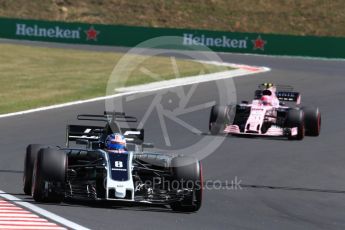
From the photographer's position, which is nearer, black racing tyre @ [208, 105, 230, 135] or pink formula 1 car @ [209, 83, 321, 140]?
pink formula 1 car @ [209, 83, 321, 140]

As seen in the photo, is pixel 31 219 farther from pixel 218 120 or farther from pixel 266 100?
pixel 266 100

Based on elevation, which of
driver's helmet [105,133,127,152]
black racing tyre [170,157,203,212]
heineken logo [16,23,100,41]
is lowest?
black racing tyre [170,157,203,212]

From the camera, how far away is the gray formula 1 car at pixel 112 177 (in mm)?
13688

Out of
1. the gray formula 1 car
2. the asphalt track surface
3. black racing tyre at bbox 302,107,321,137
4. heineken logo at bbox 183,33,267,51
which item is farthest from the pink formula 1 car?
heineken logo at bbox 183,33,267,51

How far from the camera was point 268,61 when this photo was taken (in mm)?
49188

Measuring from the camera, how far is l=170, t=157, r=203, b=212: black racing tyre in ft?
45.5

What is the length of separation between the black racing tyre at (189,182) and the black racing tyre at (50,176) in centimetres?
164

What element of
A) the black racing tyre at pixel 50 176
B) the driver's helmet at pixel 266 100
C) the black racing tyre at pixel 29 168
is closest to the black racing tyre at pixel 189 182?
the black racing tyre at pixel 50 176

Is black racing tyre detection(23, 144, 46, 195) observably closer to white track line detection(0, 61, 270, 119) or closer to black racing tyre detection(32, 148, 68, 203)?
black racing tyre detection(32, 148, 68, 203)

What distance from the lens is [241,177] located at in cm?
1753

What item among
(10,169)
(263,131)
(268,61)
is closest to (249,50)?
(268,61)

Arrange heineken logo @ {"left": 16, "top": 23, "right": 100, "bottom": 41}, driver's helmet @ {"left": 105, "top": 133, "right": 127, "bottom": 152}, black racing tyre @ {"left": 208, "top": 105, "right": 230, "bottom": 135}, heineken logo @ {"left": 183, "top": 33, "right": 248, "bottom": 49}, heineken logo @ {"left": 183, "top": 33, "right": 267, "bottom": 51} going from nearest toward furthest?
driver's helmet @ {"left": 105, "top": 133, "right": 127, "bottom": 152} < black racing tyre @ {"left": 208, "top": 105, "right": 230, "bottom": 135} < heineken logo @ {"left": 183, "top": 33, "right": 267, "bottom": 51} < heineken logo @ {"left": 183, "top": 33, "right": 248, "bottom": 49} < heineken logo @ {"left": 16, "top": 23, "right": 100, "bottom": 41}

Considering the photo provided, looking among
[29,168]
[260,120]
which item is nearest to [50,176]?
[29,168]

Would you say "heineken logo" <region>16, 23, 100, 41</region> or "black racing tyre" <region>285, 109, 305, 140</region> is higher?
"heineken logo" <region>16, 23, 100, 41</region>
